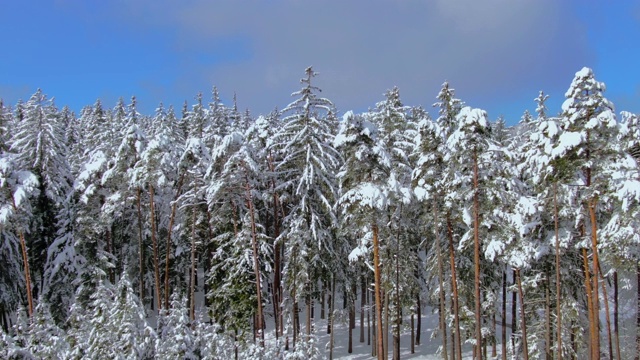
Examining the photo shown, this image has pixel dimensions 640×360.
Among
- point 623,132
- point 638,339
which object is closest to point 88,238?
point 623,132

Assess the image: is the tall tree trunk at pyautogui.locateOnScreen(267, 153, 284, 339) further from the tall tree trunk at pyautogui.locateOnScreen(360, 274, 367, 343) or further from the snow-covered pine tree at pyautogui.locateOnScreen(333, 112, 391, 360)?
the tall tree trunk at pyautogui.locateOnScreen(360, 274, 367, 343)

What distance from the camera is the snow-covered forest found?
17188 mm

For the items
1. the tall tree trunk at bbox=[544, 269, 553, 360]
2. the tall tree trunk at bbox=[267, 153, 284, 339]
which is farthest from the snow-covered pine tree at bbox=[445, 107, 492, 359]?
the tall tree trunk at bbox=[267, 153, 284, 339]

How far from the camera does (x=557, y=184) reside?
65.4 feet

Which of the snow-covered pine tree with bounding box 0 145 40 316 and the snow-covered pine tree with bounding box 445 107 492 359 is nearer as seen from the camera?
the snow-covered pine tree with bounding box 445 107 492 359

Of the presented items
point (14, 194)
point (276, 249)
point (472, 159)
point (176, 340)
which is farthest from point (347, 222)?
point (14, 194)

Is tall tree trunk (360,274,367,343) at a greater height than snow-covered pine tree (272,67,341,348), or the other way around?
snow-covered pine tree (272,67,341,348)

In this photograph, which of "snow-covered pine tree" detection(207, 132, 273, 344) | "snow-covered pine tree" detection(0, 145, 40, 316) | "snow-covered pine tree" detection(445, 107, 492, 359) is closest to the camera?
"snow-covered pine tree" detection(445, 107, 492, 359)

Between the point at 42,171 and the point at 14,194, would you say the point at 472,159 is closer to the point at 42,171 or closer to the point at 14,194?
the point at 14,194

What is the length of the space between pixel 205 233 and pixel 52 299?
1089cm

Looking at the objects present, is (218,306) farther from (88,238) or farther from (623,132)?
(623,132)

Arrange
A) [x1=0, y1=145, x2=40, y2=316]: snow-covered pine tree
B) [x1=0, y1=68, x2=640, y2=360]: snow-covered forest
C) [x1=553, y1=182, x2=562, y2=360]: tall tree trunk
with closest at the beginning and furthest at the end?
1. [x1=0, y1=68, x2=640, y2=360]: snow-covered forest
2. [x1=553, y1=182, x2=562, y2=360]: tall tree trunk
3. [x1=0, y1=145, x2=40, y2=316]: snow-covered pine tree

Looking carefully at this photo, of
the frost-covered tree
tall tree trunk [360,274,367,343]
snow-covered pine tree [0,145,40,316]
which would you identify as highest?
snow-covered pine tree [0,145,40,316]

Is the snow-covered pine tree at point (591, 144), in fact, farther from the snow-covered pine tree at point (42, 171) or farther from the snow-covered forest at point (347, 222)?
the snow-covered pine tree at point (42, 171)
